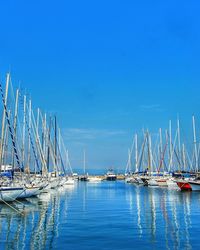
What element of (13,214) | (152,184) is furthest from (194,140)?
(13,214)

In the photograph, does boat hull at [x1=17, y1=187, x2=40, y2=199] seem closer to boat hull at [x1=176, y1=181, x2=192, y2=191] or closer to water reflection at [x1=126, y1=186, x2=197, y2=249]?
water reflection at [x1=126, y1=186, x2=197, y2=249]

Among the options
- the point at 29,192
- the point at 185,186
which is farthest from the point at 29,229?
the point at 185,186

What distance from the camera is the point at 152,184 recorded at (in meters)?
97.4

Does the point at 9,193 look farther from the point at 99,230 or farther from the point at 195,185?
the point at 195,185

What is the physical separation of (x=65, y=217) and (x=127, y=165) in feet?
376

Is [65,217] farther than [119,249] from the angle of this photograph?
Yes

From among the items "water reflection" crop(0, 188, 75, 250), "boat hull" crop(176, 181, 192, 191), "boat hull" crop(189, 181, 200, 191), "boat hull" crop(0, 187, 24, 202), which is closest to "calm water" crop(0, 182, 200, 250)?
"water reflection" crop(0, 188, 75, 250)

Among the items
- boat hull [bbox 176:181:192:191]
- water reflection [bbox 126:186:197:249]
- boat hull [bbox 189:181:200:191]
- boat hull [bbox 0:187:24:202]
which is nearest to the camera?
water reflection [bbox 126:186:197:249]

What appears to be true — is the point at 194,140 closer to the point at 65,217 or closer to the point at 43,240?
the point at 65,217

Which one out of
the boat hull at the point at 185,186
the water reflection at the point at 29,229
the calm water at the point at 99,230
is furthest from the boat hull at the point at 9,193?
the boat hull at the point at 185,186

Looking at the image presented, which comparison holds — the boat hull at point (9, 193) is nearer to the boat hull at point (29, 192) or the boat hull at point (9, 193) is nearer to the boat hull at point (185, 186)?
the boat hull at point (29, 192)

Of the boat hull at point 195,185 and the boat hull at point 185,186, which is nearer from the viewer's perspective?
the boat hull at point 195,185

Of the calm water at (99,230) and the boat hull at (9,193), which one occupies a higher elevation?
the boat hull at (9,193)

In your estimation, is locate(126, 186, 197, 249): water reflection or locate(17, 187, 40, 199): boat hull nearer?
locate(126, 186, 197, 249): water reflection
